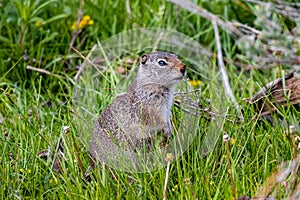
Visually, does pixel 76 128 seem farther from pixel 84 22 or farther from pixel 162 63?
pixel 84 22

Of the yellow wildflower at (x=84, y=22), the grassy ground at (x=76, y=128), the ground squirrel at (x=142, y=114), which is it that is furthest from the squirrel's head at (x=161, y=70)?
the yellow wildflower at (x=84, y=22)

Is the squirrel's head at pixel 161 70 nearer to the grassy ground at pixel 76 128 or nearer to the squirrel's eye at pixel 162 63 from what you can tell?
the squirrel's eye at pixel 162 63

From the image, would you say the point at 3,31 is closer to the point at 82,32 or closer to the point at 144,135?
the point at 82,32

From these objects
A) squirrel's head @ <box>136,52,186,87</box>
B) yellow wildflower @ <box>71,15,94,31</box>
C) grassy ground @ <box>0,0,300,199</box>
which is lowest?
grassy ground @ <box>0,0,300,199</box>

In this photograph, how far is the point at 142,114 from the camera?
10.1 ft

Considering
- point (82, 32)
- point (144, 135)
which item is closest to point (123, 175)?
point (144, 135)

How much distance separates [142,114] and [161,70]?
221 millimetres

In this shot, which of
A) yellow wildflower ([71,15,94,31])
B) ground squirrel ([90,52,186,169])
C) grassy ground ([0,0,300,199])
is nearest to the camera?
grassy ground ([0,0,300,199])

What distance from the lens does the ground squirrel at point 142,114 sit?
307 centimetres

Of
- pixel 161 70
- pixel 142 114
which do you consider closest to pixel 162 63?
pixel 161 70

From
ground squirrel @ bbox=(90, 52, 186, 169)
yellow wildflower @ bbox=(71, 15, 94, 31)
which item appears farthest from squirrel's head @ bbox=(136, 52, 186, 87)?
yellow wildflower @ bbox=(71, 15, 94, 31)

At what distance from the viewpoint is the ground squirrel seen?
10.1ft

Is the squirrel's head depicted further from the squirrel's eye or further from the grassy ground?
the grassy ground

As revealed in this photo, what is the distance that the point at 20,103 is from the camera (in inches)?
156
